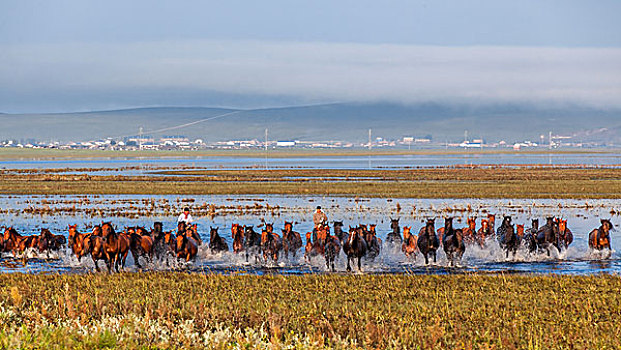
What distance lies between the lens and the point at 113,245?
2094 centimetres

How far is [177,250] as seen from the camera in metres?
22.1

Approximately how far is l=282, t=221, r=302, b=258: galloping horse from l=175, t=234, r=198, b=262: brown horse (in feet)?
8.23

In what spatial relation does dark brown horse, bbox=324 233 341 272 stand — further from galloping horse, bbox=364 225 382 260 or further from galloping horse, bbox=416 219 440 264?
galloping horse, bbox=416 219 440 264

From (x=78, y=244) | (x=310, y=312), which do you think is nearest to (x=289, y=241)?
(x=78, y=244)

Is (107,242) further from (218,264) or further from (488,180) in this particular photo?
(488,180)

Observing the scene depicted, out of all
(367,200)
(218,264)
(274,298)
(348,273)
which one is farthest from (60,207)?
(274,298)

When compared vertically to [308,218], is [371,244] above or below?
below

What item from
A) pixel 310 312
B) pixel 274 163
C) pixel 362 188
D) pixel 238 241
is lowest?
pixel 310 312

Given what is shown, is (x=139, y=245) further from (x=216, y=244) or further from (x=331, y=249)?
(x=331, y=249)

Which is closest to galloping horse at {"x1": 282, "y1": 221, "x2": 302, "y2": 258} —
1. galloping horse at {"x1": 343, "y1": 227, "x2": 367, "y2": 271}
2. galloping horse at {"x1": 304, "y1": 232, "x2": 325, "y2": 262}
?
galloping horse at {"x1": 304, "y1": 232, "x2": 325, "y2": 262}

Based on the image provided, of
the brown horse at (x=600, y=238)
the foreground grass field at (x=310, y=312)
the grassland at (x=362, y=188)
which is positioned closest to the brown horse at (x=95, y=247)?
the foreground grass field at (x=310, y=312)

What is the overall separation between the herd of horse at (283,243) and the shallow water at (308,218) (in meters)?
0.29

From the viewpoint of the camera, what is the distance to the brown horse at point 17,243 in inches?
919

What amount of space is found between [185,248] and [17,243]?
520 centimetres
